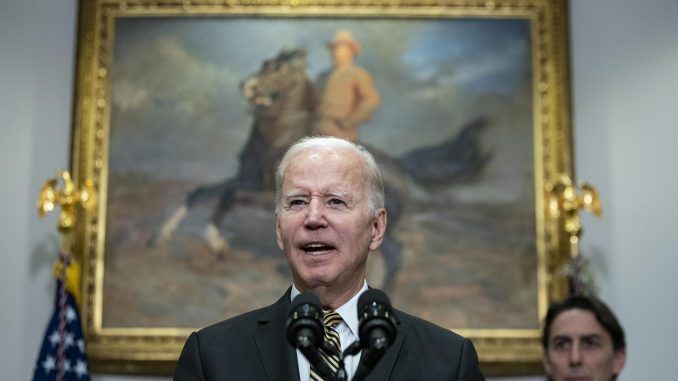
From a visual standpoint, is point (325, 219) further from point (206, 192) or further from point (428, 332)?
point (206, 192)

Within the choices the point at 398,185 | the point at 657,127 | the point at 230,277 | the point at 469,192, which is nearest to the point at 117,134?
the point at 230,277

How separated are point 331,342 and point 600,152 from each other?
454 centimetres

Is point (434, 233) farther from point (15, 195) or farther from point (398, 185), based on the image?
point (15, 195)

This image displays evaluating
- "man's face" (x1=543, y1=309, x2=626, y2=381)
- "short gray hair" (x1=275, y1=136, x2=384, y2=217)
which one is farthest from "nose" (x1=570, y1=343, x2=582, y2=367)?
"short gray hair" (x1=275, y1=136, x2=384, y2=217)

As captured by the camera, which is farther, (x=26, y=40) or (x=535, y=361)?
(x=26, y=40)

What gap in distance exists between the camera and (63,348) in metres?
6.16

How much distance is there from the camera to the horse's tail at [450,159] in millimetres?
6789

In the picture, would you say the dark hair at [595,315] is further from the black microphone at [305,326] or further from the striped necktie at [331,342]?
the black microphone at [305,326]

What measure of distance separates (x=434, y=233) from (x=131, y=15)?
2682 millimetres

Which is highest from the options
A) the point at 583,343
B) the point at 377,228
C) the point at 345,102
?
the point at 345,102

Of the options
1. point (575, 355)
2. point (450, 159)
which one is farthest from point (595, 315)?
point (450, 159)

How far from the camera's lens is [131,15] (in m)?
6.98

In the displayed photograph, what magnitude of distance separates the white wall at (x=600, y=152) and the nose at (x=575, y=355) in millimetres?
1563

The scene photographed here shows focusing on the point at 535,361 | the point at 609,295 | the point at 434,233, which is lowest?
the point at 535,361
